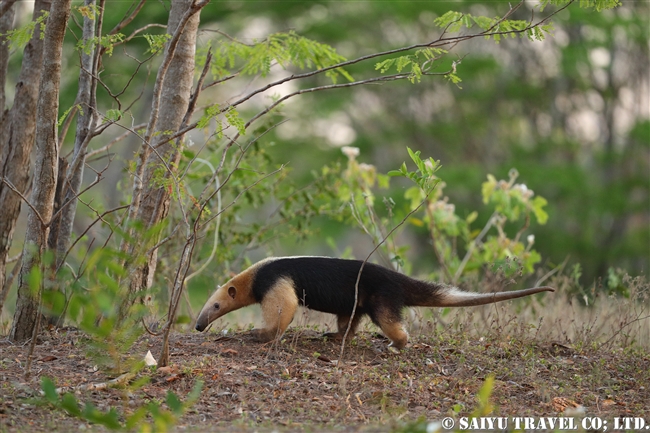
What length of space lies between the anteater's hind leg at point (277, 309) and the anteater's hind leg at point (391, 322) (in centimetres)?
61

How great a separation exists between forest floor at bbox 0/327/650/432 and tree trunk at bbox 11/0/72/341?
0.27 meters

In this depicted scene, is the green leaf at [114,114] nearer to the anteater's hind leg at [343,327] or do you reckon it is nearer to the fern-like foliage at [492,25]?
the fern-like foliage at [492,25]

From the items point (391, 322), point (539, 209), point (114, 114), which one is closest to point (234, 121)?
point (114, 114)

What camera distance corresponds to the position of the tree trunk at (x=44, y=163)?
191 inches

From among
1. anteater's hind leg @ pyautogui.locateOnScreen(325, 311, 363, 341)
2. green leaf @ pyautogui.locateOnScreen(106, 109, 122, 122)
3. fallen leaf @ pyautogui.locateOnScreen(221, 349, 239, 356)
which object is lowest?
fallen leaf @ pyautogui.locateOnScreen(221, 349, 239, 356)

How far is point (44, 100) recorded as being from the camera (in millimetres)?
4934

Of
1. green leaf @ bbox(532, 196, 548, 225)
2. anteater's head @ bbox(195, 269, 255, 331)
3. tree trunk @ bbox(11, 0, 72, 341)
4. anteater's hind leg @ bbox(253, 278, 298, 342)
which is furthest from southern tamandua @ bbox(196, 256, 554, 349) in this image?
green leaf @ bbox(532, 196, 548, 225)

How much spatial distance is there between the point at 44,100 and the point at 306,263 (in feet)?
7.09

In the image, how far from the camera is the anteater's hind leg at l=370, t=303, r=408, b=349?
18.0ft

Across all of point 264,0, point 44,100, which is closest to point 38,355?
point 44,100

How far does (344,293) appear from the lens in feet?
18.4

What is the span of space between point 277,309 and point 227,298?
0.62 meters

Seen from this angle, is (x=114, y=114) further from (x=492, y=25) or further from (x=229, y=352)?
(x=492, y=25)

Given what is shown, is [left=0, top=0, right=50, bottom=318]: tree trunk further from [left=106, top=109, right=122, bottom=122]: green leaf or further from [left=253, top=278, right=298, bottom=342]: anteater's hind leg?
[left=253, top=278, right=298, bottom=342]: anteater's hind leg
